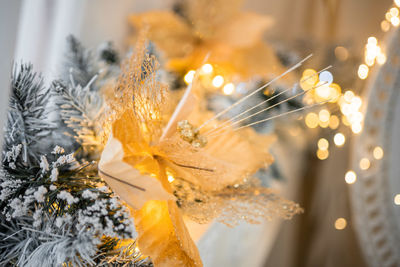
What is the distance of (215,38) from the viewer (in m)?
0.76

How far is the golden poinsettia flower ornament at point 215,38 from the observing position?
0.73 m

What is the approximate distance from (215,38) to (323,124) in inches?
16.0

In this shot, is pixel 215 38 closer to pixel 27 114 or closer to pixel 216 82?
pixel 216 82

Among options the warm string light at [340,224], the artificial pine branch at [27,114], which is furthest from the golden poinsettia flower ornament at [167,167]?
the warm string light at [340,224]

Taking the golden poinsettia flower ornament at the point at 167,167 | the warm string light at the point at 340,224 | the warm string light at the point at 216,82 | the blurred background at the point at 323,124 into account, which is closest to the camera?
the golden poinsettia flower ornament at the point at 167,167

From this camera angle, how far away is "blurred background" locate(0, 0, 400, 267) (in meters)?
0.48

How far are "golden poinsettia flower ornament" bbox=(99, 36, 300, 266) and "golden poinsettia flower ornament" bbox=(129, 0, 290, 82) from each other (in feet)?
1.16

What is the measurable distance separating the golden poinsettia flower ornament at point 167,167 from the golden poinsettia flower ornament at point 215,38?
355 mm

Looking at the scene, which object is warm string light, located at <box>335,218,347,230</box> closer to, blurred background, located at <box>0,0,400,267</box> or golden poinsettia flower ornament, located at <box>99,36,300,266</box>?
blurred background, located at <box>0,0,400,267</box>

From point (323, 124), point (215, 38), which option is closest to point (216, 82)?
point (215, 38)

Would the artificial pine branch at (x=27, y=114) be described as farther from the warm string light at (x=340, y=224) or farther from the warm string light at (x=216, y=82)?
the warm string light at (x=340, y=224)

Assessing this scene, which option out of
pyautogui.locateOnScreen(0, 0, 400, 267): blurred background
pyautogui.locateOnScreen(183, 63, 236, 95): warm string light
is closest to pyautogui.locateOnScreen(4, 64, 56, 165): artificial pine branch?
pyautogui.locateOnScreen(0, 0, 400, 267): blurred background

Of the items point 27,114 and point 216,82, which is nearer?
point 27,114

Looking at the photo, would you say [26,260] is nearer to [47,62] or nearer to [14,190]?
[14,190]
